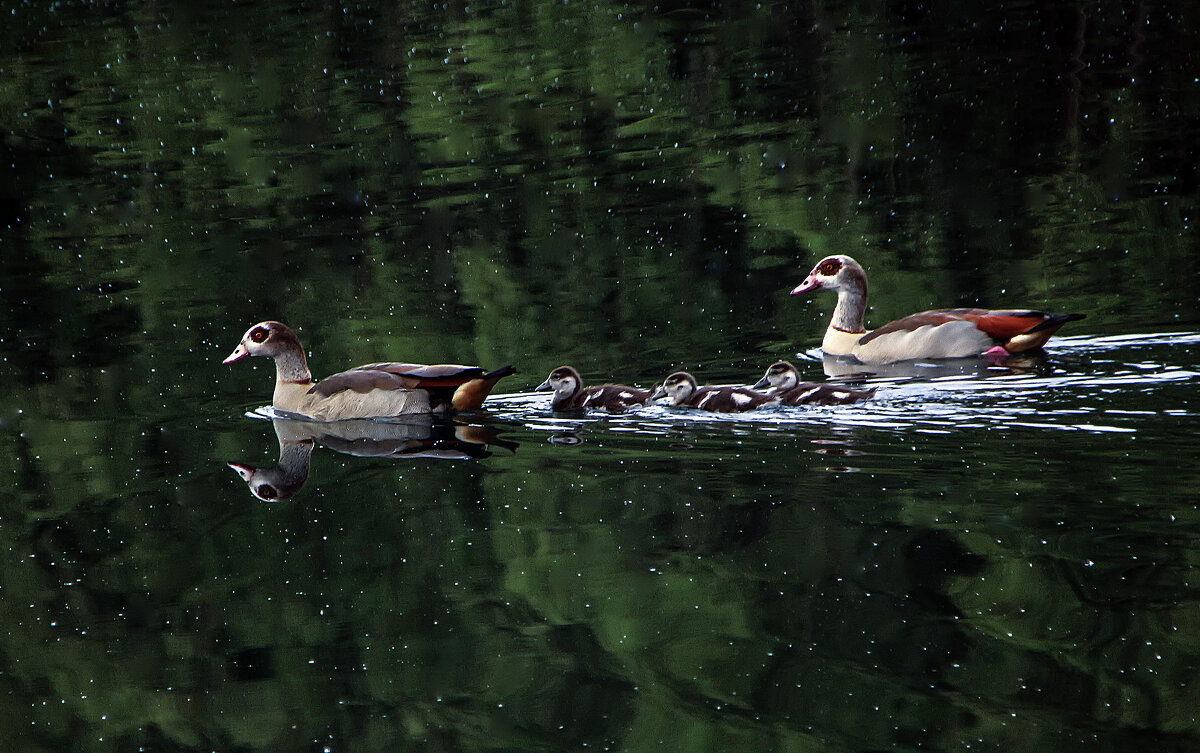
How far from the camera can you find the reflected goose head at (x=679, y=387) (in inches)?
389

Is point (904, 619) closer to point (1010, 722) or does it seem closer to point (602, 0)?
point (1010, 722)

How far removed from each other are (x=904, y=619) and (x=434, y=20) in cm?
3115

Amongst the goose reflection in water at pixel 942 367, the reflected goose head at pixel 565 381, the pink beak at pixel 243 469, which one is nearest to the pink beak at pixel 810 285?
the goose reflection in water at pixel 942 367

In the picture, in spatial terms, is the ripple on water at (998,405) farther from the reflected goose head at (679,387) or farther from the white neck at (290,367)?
the white neck at (290,367)

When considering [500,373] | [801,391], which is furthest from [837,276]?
[500,373]

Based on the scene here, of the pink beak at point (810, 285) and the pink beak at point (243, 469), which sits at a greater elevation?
the pink beak at point (810, 285)

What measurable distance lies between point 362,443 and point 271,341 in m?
1.60

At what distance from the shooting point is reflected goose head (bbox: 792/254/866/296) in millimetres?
12805

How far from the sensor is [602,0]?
36.2 m

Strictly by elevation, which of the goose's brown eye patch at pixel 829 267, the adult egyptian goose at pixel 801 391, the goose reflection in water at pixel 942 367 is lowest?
the goose reflection in water at pixel 942 367

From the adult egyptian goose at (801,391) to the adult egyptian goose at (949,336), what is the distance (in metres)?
1.79

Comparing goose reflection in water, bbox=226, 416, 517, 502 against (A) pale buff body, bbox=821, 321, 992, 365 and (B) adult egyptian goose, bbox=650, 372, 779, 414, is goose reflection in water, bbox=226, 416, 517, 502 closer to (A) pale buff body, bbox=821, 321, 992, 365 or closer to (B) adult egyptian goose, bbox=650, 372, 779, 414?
(B) adult egyptian goose, bbox=650, 372, 779, 414

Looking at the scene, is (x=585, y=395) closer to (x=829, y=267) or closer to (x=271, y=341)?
(x=271, y=341)

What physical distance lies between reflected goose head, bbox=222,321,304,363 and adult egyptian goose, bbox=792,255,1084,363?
405cm
